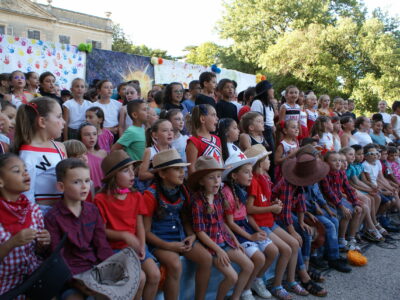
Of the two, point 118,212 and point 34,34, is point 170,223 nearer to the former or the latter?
point 118,212

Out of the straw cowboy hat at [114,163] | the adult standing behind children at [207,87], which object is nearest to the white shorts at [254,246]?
the straw cowboy hat at [114,163]

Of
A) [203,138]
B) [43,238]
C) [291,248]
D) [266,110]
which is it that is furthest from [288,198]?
[43,238]

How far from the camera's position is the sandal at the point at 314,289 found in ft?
11.3

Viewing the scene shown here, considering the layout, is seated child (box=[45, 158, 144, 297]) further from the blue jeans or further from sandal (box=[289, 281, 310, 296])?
the blue jeans

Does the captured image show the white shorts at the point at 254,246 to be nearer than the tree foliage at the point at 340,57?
Yes

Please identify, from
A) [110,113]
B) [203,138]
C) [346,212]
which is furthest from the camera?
[110,113]

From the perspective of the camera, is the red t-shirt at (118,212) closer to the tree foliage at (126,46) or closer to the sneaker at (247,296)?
the sneaker at (247,296)

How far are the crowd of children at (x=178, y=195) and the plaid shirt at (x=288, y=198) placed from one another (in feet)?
0.04

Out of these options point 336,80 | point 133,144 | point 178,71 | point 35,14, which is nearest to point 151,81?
point 178,71

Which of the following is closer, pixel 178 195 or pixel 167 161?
pixel 167 161

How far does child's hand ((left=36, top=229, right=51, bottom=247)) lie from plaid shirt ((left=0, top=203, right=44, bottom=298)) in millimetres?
51

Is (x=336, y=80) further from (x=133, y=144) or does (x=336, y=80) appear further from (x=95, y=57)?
(x=133, y=144)

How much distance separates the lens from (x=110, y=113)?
5.24 metres

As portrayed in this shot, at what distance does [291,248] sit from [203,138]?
1.47 meters
